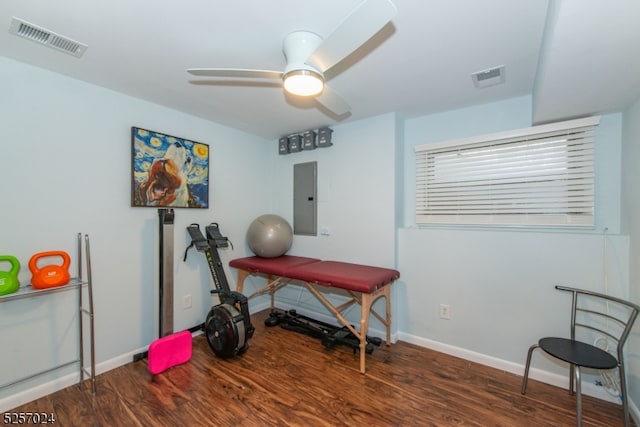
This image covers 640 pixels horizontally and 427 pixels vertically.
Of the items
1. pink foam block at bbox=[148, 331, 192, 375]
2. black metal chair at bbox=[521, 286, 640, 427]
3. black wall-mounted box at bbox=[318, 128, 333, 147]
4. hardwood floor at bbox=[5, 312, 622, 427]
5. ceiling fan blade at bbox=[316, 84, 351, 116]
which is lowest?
hardwood floor at bbox=[5, 312, 622, 427]

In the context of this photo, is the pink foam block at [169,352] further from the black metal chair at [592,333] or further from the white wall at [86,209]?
the black metal chair at [592,333]

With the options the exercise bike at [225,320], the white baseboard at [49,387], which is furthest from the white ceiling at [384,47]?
the white baseboard at [49,387]

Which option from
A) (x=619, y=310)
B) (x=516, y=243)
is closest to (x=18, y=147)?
(x=516, y=243)

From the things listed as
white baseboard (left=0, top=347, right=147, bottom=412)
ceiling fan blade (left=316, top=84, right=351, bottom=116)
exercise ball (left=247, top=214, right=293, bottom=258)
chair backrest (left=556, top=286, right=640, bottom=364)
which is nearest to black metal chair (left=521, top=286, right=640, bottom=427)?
chair backrest (left=556, top=286, right=640, bottom=364)

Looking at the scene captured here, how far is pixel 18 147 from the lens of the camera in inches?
74.1

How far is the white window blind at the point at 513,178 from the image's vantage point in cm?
215

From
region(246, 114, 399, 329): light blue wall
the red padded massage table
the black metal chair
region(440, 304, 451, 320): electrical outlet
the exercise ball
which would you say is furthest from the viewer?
the exercise ball

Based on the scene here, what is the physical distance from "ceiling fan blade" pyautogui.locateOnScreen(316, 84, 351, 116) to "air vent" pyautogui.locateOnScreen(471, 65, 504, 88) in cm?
99

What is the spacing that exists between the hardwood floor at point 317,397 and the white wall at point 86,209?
0.42 meters

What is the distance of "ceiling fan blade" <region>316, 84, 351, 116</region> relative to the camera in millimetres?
1746

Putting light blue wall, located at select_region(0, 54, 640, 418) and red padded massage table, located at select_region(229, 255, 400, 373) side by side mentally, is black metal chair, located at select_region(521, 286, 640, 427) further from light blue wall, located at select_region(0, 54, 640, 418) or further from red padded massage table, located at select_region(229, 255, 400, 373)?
red padded massage table, located at select_region(229, 255, 400, 373)

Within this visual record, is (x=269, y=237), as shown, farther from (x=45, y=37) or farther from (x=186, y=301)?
(x=45, y=37)

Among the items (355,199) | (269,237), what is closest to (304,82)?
(355,199)

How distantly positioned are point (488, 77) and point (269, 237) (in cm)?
247
